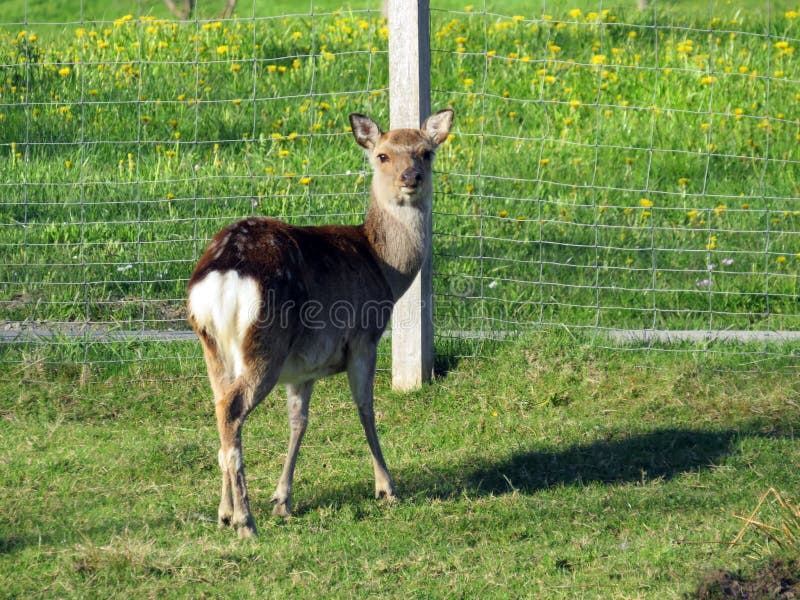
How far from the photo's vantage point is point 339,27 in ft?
33.9

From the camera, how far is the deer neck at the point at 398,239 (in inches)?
220

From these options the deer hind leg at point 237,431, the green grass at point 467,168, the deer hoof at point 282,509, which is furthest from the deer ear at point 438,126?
the deer hoof at point 282,509

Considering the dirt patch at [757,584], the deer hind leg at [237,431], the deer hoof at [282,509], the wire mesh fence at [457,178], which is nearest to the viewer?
the dirt patch at [757,584]

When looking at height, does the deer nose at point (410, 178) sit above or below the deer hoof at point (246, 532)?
above

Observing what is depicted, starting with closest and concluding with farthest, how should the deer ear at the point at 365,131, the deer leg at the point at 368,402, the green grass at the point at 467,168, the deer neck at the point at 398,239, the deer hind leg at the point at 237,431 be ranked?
the deer hind leg at the point at 237,431
the deer leg at the point at 368,402
the deer neck at the point at 398,239
the deer ear at the point at 365,131
the green grass at the point at 467,168

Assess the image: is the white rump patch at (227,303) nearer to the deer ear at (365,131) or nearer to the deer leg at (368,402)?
the deer leg at (368,402)

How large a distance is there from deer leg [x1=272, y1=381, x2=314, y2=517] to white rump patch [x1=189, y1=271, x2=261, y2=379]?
33.3 inches

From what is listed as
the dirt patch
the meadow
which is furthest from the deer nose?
the dirt patch

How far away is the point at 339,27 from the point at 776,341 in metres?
5.38

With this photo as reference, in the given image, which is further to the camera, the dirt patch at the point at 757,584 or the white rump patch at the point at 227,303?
the white rump patch at the point at 227,303

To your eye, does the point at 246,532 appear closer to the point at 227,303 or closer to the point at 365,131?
the point at 227,303

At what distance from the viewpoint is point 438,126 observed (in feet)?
19.2

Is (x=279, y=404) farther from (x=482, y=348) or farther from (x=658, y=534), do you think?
(x=658, y=534)

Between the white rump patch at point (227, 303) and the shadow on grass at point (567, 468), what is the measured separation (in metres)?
1.07
